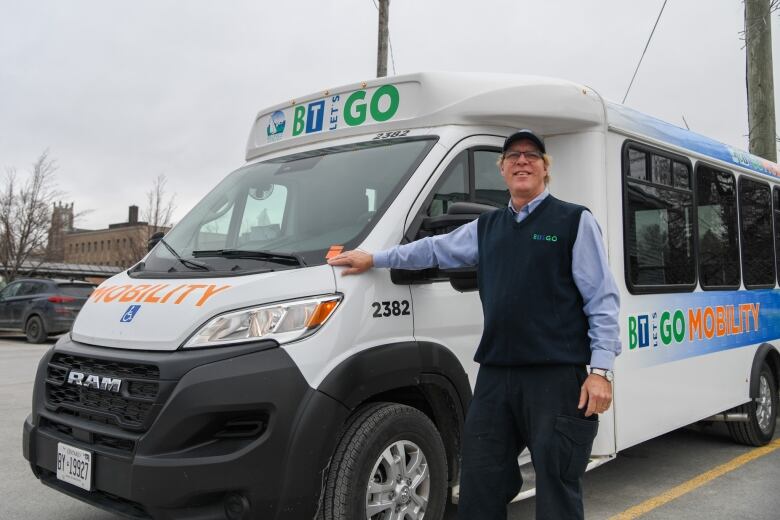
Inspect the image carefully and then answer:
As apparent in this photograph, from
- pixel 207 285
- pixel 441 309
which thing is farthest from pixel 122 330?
pixel 441 309

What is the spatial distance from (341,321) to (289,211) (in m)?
1.00

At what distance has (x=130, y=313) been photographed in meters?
3.21

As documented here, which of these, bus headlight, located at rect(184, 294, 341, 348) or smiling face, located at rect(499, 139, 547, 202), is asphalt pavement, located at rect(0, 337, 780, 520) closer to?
bus headlight, located at rect(184, 294, 341, 348)

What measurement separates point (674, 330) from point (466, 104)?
234 cm

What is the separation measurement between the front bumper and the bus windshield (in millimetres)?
523

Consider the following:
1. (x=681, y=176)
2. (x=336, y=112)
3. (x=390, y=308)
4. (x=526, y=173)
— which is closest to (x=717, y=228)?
(x=681, y=176)

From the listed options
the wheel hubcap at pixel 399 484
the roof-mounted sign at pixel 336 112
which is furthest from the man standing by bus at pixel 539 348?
the roof-mounted sign at pixel 336 112

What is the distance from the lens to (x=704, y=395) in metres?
5.30

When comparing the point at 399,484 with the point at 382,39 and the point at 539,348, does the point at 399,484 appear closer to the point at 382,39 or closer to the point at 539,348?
the point at 539,348

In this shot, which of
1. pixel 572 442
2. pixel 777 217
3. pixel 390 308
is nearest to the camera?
pixel 572 442

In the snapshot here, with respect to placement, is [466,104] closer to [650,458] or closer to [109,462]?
[109,462]

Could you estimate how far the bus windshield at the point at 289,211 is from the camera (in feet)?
11.1

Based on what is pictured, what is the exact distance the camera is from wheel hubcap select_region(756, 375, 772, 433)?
626 centimetres

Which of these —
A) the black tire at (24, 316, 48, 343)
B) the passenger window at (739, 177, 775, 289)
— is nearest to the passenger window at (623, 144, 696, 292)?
the passenger window at (739, 177, 775, 289)
